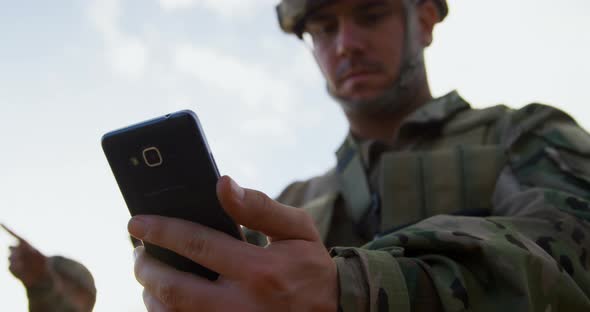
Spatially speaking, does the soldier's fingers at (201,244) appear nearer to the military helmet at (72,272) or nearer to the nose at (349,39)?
the military helmet at (72,272)

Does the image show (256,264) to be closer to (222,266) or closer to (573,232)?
(222,266)

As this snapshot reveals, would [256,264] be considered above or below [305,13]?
below

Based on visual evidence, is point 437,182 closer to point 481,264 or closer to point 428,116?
point 428,116

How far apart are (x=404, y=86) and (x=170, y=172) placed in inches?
65.3

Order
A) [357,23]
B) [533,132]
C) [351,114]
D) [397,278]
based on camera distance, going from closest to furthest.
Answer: [397,278]
[533,132]
[357,23]
[351,114]

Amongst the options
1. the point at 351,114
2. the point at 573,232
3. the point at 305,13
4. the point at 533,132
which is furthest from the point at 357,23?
the point at 573,232

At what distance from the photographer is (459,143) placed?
82.8 inches

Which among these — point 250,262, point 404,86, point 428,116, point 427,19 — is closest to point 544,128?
point 428,116

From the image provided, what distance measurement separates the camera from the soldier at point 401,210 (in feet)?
2.77

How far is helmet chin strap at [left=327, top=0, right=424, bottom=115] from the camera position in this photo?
2.39 metres

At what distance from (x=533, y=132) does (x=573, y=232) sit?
642 millimetres

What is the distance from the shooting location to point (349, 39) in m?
2.32

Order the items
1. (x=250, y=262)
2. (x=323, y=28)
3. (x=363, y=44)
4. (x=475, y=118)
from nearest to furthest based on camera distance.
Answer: (x=250, y=262), (x=475, y=118), (x=363, y=44), (x=323, y=28)

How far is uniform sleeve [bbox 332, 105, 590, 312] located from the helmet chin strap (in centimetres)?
109
